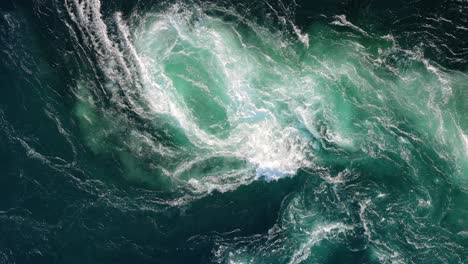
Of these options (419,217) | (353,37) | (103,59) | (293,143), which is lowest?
(419,217)

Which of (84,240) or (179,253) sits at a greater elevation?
(84,240)

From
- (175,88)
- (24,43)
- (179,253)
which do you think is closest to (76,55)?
(24,43)

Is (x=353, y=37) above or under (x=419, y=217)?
above

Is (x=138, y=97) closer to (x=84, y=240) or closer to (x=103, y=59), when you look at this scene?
(x=103, y=59)

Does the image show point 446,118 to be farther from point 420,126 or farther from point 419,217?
point 419,217

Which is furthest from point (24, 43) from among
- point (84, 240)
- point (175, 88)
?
point (84, 240)

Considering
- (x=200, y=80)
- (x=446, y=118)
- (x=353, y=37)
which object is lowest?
(x=446, y=118)
